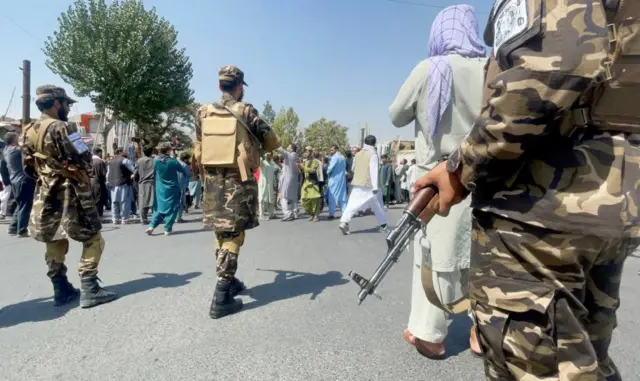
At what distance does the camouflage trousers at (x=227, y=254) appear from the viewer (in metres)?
3.14

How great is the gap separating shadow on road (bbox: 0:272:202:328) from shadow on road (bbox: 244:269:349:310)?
33.1 inches

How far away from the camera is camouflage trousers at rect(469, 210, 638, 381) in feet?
3.76

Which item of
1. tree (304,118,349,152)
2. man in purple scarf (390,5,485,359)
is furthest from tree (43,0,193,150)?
tree (304,118,349,152)

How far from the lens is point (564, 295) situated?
1151mm

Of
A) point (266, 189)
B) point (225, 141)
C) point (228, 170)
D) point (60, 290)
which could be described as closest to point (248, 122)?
point (225, 141)

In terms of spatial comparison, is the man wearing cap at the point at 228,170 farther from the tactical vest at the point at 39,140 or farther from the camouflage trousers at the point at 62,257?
the tactical vest at the point at 39,140

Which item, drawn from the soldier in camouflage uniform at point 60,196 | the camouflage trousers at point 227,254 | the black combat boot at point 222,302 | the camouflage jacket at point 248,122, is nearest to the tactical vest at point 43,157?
the soldier in camouflage uniform at point 60,196

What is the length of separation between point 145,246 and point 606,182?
19.7ft

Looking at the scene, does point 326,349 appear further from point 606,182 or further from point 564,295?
point 606,182

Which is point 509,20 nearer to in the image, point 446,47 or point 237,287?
point 446,47

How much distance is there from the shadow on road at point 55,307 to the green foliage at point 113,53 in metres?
20.0

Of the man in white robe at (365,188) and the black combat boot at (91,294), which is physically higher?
the man in white robe at (365,188)

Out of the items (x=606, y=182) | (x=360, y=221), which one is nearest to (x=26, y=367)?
(x=606, y=182)

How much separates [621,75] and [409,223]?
83 centimetres
